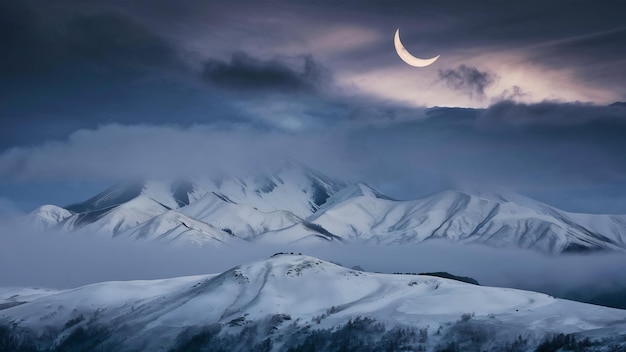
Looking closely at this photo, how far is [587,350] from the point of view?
198 meters

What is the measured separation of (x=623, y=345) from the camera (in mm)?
194375

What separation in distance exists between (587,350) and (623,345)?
316 inches
